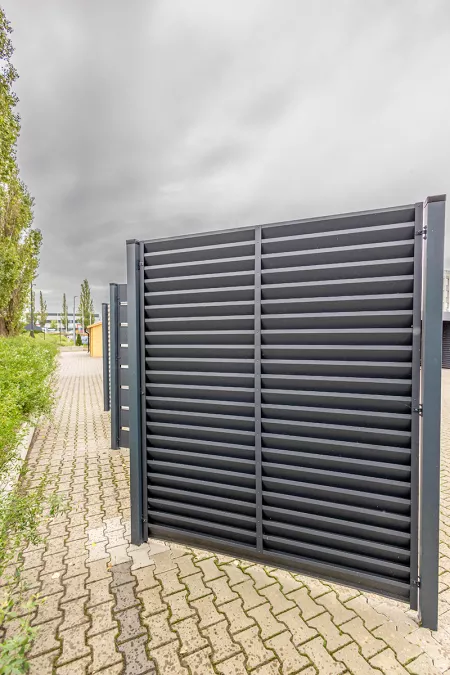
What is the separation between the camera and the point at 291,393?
2068mm

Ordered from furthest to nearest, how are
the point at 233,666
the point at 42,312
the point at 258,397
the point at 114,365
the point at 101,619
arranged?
the point at 42,312 → the point at 114,365 → the point at 258,397 → the point at 101,619 → the point at 233,666

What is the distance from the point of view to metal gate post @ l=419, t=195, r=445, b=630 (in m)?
1.70

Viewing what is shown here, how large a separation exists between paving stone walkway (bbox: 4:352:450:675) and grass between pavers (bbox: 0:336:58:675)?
0.13m

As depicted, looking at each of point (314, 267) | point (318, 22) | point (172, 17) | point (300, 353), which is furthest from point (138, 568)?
point (318, 22)

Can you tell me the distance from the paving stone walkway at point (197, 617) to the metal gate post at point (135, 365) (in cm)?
53

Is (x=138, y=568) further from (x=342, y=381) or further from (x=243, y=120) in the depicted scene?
(x=243, y=120)

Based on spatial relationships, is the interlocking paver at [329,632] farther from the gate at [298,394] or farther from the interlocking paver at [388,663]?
the gate at [298,394]

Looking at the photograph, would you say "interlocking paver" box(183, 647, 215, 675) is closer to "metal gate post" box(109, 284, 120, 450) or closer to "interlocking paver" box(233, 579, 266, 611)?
"interlocking paver" box(233, 579, 266, 611)

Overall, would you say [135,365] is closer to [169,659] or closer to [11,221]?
[169,659]

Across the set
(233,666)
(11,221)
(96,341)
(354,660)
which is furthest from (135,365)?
(96,341)

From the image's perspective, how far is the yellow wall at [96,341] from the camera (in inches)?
908

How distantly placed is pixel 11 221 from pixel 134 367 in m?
13.8

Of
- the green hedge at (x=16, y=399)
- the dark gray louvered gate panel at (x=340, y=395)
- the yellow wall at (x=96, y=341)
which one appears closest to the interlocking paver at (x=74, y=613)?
the dark gray louvered gate panel at (x=340, y=395)

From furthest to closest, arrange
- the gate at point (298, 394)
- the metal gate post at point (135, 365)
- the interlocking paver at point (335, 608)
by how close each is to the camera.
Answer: the metal gate post at point (135, 365)
the interlocking paver at point (335, 608)
the gate at point (298, 394)
